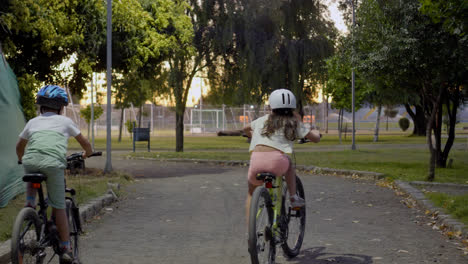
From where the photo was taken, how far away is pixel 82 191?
11469 mm

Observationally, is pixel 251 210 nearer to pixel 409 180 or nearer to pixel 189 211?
pixel 189 211

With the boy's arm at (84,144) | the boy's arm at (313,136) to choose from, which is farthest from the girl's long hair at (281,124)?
the boy's arm at (84,144)

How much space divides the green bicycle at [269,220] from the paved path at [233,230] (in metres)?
0.54

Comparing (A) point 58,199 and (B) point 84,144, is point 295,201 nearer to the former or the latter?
(B) point 84,144

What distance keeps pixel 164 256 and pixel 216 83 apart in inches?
910

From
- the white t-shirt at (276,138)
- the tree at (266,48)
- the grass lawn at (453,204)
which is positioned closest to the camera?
the white t-shirt at (276,138)

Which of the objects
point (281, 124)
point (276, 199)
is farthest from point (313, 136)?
point (276, 199)

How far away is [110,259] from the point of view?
653 centimetres

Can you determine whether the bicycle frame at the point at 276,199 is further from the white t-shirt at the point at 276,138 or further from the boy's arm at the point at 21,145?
the boy's arm at the point at 21,145

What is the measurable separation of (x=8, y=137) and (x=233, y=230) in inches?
162

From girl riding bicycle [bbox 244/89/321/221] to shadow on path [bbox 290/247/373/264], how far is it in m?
0.89

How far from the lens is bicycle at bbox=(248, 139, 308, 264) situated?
5328mm

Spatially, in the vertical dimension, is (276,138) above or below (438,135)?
above

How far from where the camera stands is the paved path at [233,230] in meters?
6.65
